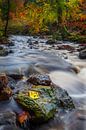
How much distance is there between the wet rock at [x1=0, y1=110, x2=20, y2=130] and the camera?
24.9ft

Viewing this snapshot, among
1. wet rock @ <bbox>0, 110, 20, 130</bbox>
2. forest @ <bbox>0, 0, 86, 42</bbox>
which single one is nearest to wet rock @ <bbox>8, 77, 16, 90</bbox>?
wet rock @ <bbox>0, 110, 20, 130</bbox>

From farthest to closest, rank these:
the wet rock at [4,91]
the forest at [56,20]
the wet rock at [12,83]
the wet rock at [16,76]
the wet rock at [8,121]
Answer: the forest at [56,20] < the wet rock at [16,76] < the wet rock at [12,83] < the wet rock at [4,91] < the wet rock at [8,121]

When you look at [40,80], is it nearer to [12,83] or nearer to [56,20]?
[12,83]

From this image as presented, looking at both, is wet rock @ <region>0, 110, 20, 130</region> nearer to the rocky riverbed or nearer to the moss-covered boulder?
the rocky riverbed

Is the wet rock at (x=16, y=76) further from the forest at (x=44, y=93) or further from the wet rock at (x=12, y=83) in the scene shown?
A: the wet rock at (x=12, y=83)

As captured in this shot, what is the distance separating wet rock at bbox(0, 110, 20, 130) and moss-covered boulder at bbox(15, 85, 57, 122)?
57 cm

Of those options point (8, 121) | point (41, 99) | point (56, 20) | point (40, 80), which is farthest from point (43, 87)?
point (56, 20)

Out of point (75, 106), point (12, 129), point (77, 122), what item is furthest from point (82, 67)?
point (12, 129)

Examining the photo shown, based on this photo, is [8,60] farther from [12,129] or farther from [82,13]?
[82,13]

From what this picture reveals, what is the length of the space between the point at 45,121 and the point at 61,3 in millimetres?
25306

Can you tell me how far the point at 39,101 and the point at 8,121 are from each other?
1.24 meters

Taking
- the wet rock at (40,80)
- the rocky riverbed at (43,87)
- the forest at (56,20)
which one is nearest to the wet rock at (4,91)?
the rocky riverbed at (43,87)

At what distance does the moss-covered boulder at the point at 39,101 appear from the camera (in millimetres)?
8219

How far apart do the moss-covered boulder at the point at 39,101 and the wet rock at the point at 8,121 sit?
574 millimetres
